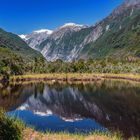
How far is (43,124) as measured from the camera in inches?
2052

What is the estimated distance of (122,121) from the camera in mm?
51031

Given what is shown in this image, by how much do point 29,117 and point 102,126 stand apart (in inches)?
675

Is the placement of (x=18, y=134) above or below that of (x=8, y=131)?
below

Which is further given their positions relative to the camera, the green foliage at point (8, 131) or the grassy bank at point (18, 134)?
the grassy bank at point (18, 134)

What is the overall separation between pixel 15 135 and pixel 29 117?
35.9m

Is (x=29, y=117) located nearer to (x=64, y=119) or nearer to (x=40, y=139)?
(x=64, y=119)

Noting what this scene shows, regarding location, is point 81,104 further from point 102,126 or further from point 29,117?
point 102,126

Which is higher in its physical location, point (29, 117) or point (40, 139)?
point (40, 139)

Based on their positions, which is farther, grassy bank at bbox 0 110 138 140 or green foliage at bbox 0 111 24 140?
grassy bank at bbox 0 110 138 140

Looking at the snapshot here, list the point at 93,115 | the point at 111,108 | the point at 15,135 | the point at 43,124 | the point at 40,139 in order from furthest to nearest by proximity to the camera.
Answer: the point at 111,108 < the point at 93,115 < the point at 43,124 < the point at 40,139 < the point at 15,135

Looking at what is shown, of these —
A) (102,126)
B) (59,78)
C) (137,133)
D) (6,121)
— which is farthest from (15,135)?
(59,78)

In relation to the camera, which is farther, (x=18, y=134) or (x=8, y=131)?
(x=18, y=134)

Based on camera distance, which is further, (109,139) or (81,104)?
(81,104)

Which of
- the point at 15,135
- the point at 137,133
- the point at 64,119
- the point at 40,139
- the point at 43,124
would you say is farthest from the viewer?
the point at 64,119
